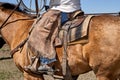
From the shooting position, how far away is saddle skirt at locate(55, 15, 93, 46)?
500 centimetres

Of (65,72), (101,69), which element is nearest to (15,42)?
(65,72)

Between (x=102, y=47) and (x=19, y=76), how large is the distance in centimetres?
668

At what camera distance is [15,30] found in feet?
20.9

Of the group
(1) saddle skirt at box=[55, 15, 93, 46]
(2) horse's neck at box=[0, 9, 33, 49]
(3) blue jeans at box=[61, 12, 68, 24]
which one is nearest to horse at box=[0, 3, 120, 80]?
(1) saddle skirt at box=[55, 15, 93, 46]

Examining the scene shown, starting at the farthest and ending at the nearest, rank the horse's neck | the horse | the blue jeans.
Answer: the horse's neck < the blue jeans < the horse

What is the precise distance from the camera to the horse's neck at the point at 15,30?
20.2 ft

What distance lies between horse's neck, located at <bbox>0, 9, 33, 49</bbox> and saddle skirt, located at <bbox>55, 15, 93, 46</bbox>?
97 cm

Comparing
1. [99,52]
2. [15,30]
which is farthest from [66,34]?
[15,30]

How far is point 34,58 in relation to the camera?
5684mm

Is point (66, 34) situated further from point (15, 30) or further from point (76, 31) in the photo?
point (15, 30)

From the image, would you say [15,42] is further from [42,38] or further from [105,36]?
[105,36]

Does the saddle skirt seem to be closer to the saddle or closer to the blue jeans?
the saddle

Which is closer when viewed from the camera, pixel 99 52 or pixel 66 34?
pixel 99 52

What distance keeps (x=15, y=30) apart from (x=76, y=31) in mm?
1686
